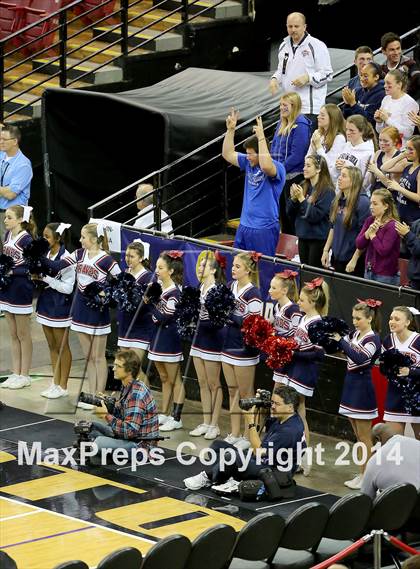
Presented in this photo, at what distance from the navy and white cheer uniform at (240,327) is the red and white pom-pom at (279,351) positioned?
1.57 ft

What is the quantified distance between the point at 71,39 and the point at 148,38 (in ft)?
3.52

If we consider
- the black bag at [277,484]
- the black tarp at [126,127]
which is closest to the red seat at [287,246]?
the black tarp at [126,127]

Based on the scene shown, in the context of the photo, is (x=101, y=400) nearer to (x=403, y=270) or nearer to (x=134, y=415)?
(x=134, y=415)

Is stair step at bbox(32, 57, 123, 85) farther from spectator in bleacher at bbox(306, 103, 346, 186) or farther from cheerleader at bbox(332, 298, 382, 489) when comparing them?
cheerleader at bbox(332, 298, 382, 489)

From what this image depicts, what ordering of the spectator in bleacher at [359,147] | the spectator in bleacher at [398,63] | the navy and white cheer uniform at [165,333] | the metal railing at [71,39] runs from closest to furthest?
the navy and white cheer uniform at [165,333] < the spectator in bleacher at [359,147] < the spectator in bleacher at [398,63] < the metal railing at [71,39]

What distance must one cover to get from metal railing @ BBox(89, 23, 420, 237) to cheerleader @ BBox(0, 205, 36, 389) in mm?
908

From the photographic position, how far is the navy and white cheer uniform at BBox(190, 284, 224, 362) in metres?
13.1

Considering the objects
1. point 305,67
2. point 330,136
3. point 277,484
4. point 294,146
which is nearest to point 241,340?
point 277,484

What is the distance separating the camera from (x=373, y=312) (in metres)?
12.2

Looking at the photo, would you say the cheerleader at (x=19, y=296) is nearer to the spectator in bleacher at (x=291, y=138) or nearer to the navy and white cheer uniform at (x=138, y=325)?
the navy and white cheer uniform at (x=138, y=325)

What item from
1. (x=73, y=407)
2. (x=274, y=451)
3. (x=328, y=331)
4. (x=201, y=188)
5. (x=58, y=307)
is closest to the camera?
→ (x=274, y=451)

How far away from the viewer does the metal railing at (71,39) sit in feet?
58.4

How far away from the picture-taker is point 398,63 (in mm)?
15320

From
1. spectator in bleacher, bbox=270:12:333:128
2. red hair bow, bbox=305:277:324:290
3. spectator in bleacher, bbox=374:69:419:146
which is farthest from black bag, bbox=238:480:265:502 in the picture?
spectator in bleacher, bbox=270:12:333:128
